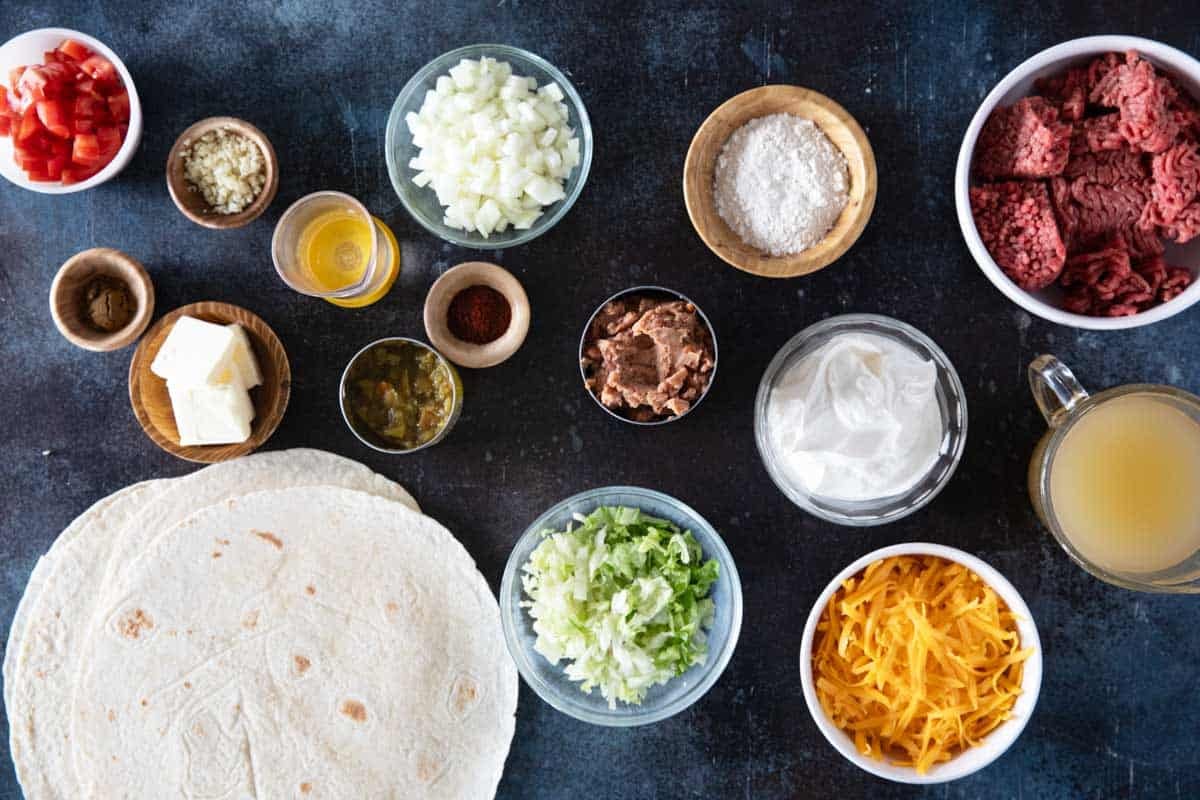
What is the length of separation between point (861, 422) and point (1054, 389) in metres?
0.55

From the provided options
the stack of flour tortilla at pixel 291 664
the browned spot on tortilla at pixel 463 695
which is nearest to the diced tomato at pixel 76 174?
the stack of flour tortilla at pixel 291 664

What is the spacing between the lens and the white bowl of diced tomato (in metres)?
2.56

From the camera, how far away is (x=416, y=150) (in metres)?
2.64

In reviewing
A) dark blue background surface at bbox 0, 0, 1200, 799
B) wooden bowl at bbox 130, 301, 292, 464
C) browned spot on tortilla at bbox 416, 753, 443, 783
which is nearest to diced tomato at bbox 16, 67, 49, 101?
dark blue background surface at bbox 0, 0, 1200, 799

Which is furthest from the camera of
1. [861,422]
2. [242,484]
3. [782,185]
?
[242,484]

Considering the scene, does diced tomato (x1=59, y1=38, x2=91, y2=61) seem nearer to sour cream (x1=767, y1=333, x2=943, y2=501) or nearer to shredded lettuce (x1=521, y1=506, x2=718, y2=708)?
shredded lettuce (x1=521, y1=506, x2=718, y2=708)

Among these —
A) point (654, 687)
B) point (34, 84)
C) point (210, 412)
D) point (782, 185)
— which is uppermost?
point (34, 84)

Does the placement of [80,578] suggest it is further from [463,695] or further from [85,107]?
[85,107]

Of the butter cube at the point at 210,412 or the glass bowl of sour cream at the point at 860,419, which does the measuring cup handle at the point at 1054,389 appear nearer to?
the glass bowl of sour cream at the point at 860,419

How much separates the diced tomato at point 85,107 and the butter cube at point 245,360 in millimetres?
734

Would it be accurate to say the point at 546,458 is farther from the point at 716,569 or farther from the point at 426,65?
the point at 426,65

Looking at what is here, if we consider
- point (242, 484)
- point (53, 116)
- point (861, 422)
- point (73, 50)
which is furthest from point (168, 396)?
point (861, 422)

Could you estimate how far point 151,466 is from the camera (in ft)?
9.03

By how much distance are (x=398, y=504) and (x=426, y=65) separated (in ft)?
4.24
